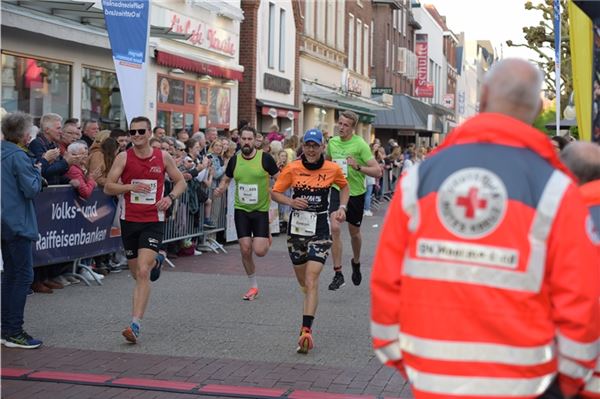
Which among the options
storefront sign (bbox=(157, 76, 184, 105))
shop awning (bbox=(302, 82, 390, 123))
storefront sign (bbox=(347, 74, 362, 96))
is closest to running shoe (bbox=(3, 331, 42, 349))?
storefront sign (bbox=(157, 76, 184, 105))

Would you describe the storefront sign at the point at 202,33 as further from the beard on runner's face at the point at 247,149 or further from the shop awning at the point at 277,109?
the beard on runner's face at the point at 247,149

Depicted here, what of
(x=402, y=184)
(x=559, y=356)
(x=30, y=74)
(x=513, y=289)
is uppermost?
(x=30, y=74)

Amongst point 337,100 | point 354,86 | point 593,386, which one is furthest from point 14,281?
point 354,86

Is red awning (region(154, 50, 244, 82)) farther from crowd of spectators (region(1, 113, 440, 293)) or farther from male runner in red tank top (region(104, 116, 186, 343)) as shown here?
male runner in red tank top (region(104, 116, 186, 343))

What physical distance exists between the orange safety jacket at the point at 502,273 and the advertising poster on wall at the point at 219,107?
21589 millimetres

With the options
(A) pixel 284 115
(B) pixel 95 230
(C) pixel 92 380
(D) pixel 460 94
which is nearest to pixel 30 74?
(B) pixel 95 230

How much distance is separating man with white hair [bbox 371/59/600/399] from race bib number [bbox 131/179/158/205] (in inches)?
213

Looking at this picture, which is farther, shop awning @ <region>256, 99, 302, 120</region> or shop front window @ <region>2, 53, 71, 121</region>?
shop awning @ <region>256, 99, 302, 120</region>

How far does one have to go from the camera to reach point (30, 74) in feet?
54.2

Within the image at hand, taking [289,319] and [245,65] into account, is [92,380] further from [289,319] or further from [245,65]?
[245,65]

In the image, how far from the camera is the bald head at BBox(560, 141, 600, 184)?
3822 mm

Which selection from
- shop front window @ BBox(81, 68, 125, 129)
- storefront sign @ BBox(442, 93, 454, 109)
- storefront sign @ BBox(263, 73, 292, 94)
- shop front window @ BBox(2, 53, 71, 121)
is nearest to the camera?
shop front window @ BBox(2, 53, 71, 121)

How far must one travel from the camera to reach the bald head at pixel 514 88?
10.8 ft

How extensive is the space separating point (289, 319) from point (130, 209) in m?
1.98
